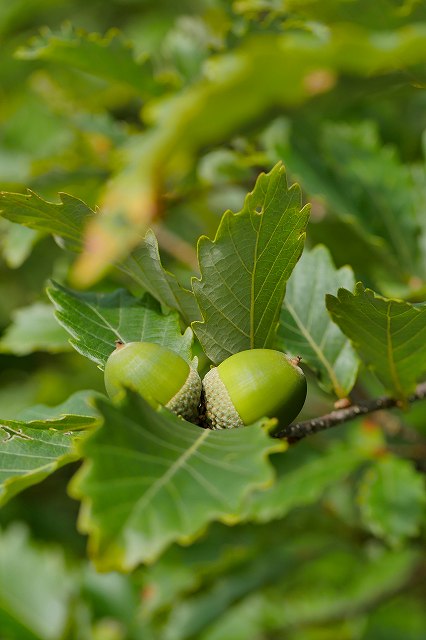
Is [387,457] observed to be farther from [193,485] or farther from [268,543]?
[193,485]

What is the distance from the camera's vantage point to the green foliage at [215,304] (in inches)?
28.9

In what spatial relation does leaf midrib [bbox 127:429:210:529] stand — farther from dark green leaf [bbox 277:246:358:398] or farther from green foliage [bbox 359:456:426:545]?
green foliage [bbox 359:456:426:545]

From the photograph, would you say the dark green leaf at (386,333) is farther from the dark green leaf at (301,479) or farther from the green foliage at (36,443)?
the dark green leaf at (301,479)

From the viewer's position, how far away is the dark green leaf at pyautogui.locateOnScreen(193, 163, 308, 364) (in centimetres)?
98

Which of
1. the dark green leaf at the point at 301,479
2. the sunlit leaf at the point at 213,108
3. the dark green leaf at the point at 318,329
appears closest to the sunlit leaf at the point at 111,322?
the dark green leaf at the point at 318,329

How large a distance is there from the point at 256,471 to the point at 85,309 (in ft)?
1.47

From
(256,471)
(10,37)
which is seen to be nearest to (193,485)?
(256,471)

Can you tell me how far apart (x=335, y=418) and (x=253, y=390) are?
0.61 feet

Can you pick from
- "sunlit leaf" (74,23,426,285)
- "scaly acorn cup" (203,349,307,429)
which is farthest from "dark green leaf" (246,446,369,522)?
"sunlit leaf" (74,23,426,285)

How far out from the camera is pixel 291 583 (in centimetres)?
221

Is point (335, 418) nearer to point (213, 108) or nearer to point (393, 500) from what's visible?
point (213, 108)

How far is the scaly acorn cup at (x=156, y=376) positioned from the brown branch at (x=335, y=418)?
12 cm

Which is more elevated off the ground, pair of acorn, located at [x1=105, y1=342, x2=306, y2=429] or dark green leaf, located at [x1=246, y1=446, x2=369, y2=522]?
pair of acorn, located at [x1=105, y1=342, x2=306, y2=429]

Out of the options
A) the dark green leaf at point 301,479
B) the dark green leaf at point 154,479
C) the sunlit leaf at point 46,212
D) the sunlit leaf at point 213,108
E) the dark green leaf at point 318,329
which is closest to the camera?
the sunlit leaf at point 213,108
